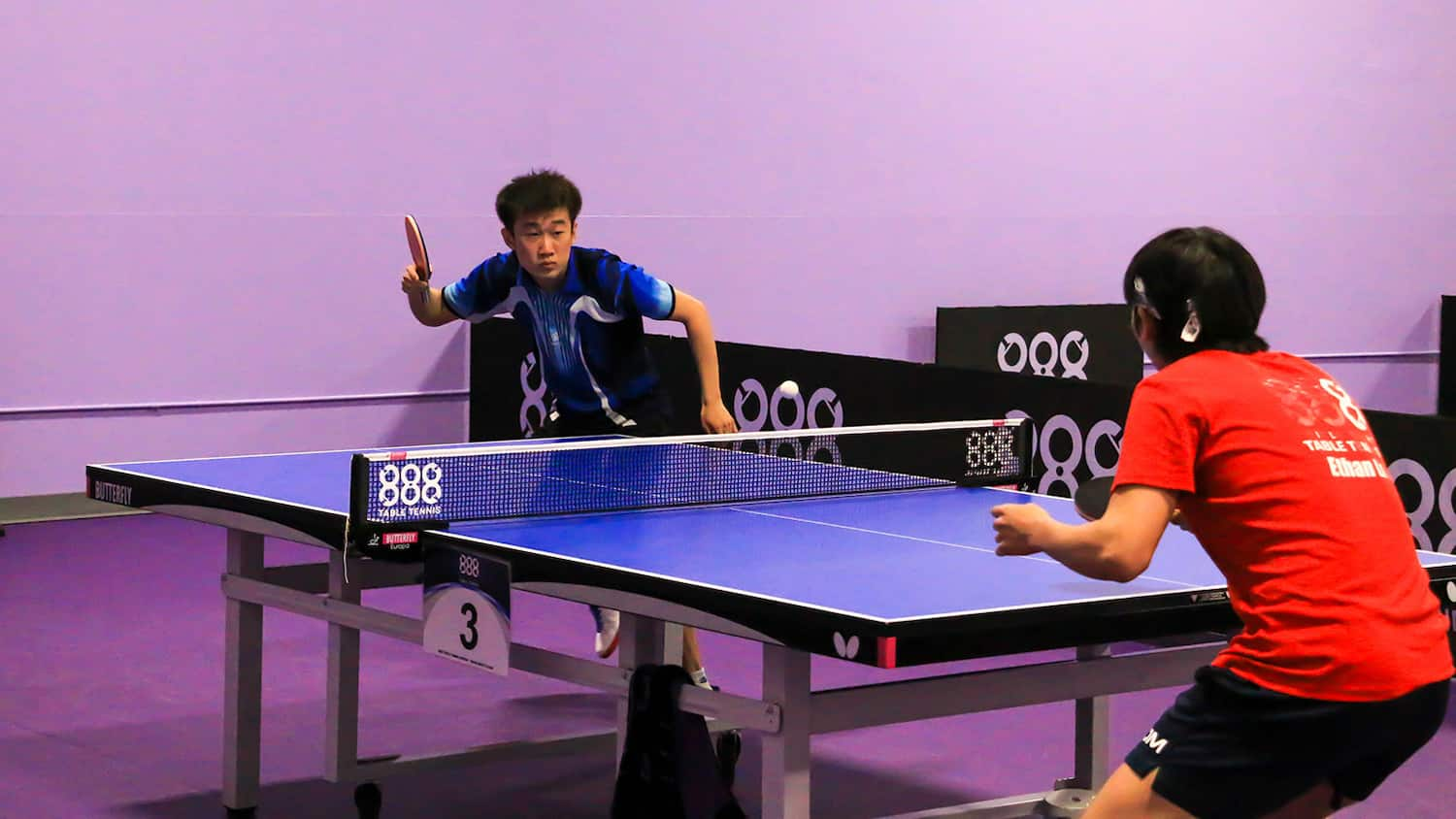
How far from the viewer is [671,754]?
11.0ft

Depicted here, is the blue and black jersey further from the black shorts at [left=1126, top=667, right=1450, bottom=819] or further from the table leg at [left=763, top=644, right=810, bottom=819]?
the black shorts at [left=1126, top=667, right=1450, bottom=819]

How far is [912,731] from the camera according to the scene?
507cm

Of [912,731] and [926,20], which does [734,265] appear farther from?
[912,731]

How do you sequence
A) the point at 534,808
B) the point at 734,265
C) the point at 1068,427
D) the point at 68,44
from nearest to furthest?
the point at 534,808, the point at 1068,427, the point at 68,44, the point at 734,265

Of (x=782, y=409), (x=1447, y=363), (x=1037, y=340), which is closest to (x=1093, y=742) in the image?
(x=782, y=409)

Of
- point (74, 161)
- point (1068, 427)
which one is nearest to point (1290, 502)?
point (1068, 427)

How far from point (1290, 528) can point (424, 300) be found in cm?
298

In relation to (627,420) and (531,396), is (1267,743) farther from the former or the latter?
(531,396)

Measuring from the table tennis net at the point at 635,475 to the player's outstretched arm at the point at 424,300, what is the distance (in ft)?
2.06

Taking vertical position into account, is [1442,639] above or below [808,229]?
below

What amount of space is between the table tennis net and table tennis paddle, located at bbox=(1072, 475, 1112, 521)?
33.4 inches

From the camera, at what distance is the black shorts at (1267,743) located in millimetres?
2387

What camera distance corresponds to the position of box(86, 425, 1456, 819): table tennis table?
2.98m

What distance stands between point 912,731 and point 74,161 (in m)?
4.47
